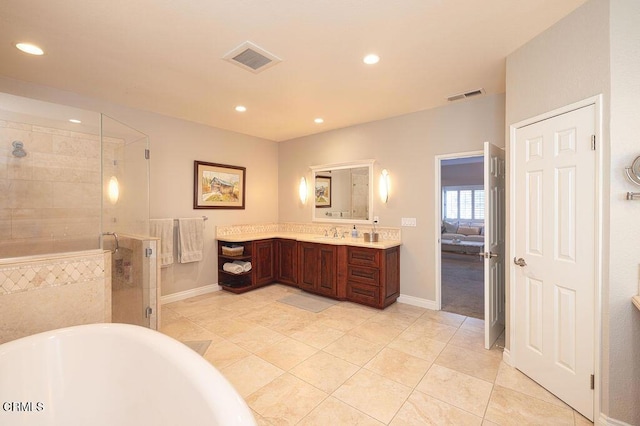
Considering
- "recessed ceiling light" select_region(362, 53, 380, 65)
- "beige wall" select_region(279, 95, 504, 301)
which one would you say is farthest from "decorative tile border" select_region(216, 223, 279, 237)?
"recessed ceiling light" select_region(362, 53, 380, 65)

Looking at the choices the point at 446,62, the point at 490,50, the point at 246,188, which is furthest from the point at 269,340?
the point at 490,50

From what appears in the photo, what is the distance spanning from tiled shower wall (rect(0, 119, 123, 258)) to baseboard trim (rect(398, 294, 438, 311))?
11.8 feet

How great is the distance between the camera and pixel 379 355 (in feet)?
8.32

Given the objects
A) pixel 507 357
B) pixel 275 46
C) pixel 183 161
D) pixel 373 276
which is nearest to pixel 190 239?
pixel 183 161

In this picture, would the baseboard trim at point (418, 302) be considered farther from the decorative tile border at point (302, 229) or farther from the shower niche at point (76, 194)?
the shower niche at point (76, 194)

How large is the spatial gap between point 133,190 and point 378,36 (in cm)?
309

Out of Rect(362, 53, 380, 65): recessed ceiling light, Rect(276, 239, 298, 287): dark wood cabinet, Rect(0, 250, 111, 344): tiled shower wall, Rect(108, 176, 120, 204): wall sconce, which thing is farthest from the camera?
Rect(276, 239, 298, 287): dark wood cabinet

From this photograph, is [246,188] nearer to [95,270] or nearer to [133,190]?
[133,190]

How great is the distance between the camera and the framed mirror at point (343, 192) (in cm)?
431

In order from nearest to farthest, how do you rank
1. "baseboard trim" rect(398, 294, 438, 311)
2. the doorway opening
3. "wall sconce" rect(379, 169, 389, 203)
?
1. "baseboard trim" rect(398, 294, 438, 311)
2. the doorway opening
3. "wall sconce" rect(379, 169, 389, 203)

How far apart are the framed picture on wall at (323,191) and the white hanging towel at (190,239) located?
197 cm

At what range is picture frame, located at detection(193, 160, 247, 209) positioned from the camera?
4242 mm

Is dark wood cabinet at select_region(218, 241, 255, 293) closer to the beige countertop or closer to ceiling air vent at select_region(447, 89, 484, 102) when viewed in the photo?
the beige countertop

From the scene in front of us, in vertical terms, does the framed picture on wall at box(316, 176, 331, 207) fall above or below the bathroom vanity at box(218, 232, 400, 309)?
above
